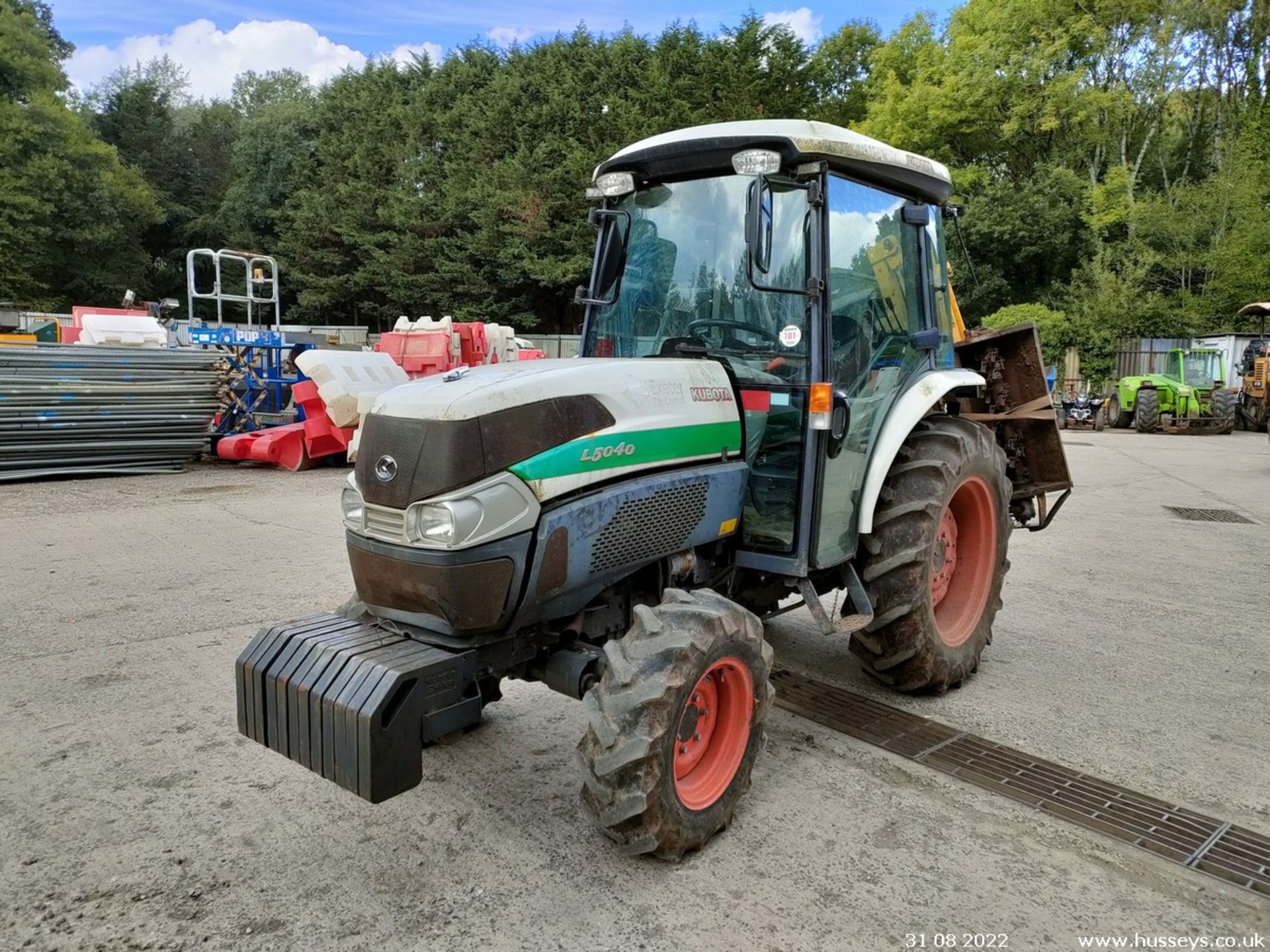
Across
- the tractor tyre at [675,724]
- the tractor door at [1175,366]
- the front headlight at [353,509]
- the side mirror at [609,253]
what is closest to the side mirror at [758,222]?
the side mirror at [609,253]

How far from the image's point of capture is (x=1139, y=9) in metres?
27.2

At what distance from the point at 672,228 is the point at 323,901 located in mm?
2721

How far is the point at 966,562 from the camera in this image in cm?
448

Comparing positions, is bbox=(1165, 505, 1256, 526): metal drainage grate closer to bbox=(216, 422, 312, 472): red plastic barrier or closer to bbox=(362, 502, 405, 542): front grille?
bbox=(362, 502, 405, 542): front grille

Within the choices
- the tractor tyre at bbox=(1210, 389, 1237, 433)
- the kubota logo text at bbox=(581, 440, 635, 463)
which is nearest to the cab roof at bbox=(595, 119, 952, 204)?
the kubota logo text at bbox=(581, 440, 635, 463)

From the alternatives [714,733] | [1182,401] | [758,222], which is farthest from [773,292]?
[1182,401]

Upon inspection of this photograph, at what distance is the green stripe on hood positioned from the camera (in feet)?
8.74

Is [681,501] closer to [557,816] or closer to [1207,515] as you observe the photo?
[557,816]

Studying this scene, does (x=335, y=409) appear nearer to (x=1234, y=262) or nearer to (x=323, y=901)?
(x=323, y=901)

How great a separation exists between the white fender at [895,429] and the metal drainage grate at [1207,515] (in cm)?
653

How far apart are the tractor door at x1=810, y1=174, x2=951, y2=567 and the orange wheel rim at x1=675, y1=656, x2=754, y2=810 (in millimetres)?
763

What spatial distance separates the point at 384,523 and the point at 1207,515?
30.9 feet

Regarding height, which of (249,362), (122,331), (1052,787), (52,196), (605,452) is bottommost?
→ (1052,787)

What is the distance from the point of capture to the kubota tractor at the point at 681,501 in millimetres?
2564
